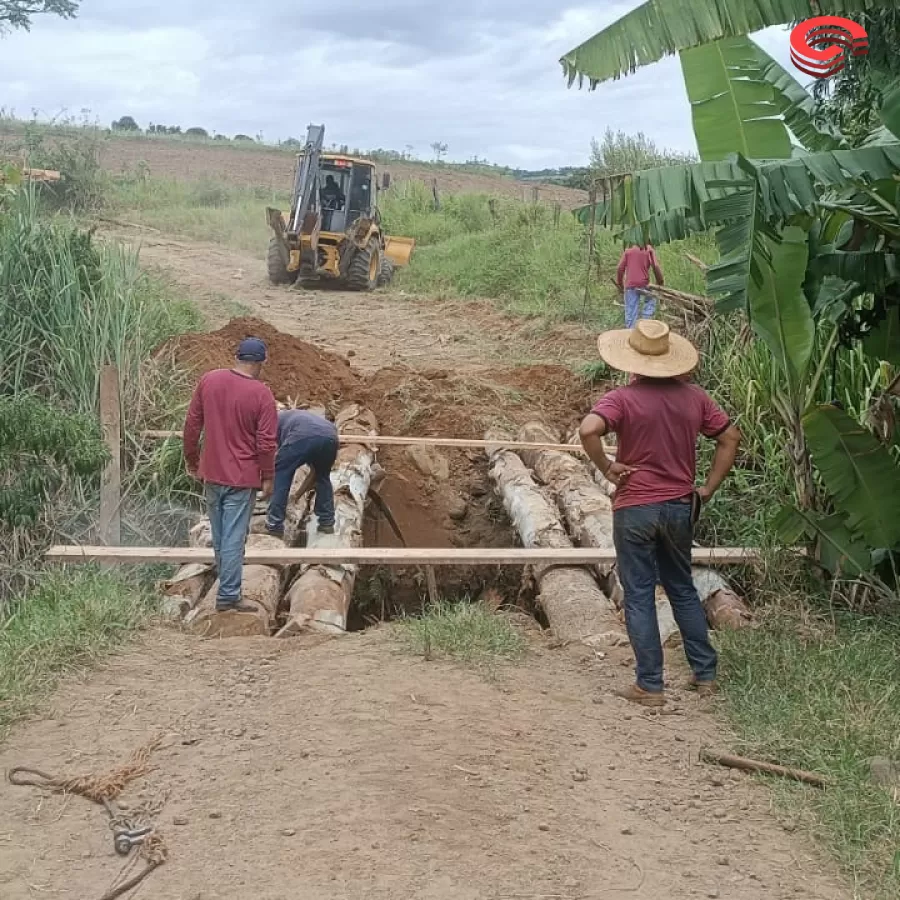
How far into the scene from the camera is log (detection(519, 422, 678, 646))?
7037 mm

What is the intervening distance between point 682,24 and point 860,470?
2.56 meters

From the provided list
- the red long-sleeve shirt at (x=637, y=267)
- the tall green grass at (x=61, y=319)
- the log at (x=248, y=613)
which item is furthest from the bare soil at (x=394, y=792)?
the red long-sleeve shirt at (x=637, y=267)

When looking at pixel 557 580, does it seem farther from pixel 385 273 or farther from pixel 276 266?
pixel 385 273

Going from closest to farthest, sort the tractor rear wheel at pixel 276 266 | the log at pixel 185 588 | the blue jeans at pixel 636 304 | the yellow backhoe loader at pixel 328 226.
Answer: the log at pixel 185 588 → the blue jeans at pixel 636 304 → the yellow backhoe loader at pixel 328 226 → the tractor rear wheel at pixel 276 266

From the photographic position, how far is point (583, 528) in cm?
843

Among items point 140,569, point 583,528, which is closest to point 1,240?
point 140,569

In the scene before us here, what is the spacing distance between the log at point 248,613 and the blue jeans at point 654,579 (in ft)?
7.94

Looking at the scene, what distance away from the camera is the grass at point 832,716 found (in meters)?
3.82

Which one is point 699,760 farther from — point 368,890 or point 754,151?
point 754,151

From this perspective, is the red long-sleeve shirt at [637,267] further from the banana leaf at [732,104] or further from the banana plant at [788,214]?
the banana leaf at [732,104]

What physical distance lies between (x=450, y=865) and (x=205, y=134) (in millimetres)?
68388

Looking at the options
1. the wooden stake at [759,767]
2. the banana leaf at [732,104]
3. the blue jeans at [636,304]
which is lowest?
the wooden stake at [759,767]

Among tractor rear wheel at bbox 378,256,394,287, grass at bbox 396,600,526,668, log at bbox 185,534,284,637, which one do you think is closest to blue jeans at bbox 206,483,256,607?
log at bbox 185,534,284,637

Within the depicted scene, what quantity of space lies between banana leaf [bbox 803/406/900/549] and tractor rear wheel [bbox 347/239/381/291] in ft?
50.3
